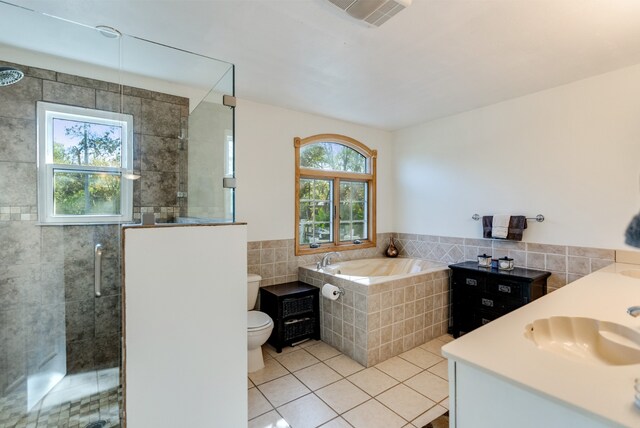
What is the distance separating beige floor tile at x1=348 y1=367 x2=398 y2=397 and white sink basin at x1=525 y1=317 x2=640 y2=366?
1.42m

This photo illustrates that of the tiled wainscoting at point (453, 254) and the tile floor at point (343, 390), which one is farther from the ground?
the tiled wainscoting at point (453, 254)

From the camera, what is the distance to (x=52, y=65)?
7.38 feet

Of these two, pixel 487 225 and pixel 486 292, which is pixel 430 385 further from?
pixel 487 225

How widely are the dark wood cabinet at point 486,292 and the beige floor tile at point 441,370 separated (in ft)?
1.99

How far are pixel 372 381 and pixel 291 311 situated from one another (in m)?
1.00

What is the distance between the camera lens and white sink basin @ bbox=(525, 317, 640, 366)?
1215 mm

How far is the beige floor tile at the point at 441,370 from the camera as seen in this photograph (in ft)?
8.53

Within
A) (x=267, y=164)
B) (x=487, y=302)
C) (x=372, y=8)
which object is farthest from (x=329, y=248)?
(x=372, y=8)

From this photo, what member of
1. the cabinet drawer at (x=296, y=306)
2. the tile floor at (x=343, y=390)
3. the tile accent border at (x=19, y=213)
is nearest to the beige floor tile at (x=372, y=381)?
the tile floor at (x=343, y=390)

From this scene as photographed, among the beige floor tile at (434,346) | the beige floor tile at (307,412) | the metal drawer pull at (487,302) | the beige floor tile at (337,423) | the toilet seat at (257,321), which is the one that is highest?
the metal drawer pull at (487,302)

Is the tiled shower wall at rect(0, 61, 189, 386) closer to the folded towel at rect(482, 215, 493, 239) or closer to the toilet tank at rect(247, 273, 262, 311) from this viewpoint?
the toilet tank at rect(247, 273, 262, 311)

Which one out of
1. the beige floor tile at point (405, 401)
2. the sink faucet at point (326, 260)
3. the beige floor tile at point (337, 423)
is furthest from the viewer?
the sink faucet at point (326, 260)

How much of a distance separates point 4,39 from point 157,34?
3.21 ft

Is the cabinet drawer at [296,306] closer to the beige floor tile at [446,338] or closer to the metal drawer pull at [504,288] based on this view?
the beige floor tile at [446,338]
